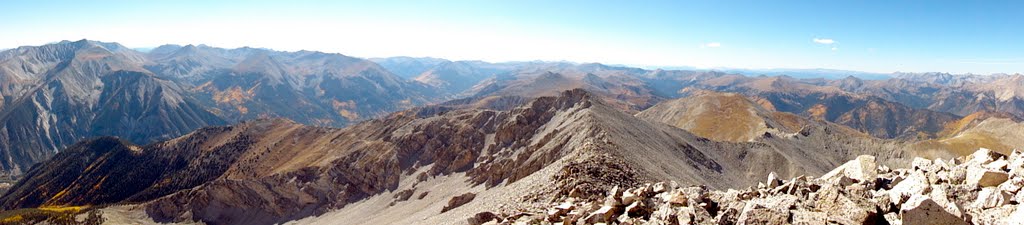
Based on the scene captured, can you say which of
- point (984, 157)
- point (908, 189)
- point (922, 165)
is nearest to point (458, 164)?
point (922, 165)

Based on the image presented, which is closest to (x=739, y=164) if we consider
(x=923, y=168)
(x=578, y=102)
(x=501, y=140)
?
(x=578, y=102)

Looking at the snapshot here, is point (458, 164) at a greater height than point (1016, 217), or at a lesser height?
lesser

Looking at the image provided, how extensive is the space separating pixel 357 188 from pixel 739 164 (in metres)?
95.4

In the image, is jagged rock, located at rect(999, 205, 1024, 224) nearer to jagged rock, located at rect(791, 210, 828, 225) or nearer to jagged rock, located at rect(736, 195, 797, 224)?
jagged rock, located at rect(791, 210, 828, 225)

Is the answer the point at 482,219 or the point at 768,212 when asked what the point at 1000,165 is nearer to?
the point at 768,212

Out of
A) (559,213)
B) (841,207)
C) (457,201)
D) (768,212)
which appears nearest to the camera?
(841,207)

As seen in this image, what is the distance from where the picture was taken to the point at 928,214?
18.1 metres

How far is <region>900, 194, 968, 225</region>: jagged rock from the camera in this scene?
18047 millimetres

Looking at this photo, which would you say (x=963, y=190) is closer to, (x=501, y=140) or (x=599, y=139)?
(x=599, y=139)

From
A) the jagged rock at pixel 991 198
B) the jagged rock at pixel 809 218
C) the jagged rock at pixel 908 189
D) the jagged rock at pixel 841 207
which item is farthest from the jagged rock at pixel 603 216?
the jagged rock at pixel 991 198

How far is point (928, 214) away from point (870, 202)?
89.4 inches

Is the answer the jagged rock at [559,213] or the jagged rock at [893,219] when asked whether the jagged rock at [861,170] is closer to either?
the jagged rock at [893,219]

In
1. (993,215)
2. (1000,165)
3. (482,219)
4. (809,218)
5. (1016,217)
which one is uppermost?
(1000,165)

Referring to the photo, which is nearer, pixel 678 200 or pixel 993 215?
pixel 993 215
